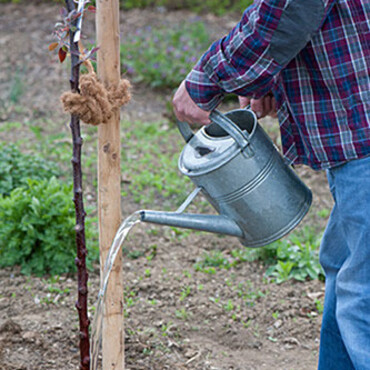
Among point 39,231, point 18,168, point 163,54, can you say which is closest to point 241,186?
point 39,231

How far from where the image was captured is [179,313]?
2883mm

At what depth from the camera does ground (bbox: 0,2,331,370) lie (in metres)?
2.58

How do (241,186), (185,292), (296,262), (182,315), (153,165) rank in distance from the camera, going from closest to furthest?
(241,186), (182,315), (185,292), (296,262), (153,165)

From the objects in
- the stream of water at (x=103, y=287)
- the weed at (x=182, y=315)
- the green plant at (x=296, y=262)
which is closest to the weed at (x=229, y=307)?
the weed at (x=182, y=315)

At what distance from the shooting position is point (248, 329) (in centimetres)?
284

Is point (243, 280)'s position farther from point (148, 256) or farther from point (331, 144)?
point (331, 144)

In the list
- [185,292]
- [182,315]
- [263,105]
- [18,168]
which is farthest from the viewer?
[18,168]

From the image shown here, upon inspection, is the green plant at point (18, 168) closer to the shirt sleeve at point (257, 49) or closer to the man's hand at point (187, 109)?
the man's hand at point (187, 109)

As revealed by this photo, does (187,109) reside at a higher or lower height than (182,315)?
higher

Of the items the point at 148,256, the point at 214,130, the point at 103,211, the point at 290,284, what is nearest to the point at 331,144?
the point at 214,130

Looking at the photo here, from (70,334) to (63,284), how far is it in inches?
17.0

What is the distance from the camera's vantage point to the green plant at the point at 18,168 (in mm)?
3641

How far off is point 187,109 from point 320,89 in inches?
15.8

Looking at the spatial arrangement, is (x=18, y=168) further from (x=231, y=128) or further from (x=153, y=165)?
(x=231, y=128)
